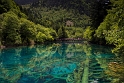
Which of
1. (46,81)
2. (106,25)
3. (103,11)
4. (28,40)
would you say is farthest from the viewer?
(28,40)

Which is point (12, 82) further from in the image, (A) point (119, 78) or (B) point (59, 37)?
(B) point (59, 37)

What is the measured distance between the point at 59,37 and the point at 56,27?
11.7 meters

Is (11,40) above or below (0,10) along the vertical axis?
below

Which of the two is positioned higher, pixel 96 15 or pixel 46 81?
pixel 96 15

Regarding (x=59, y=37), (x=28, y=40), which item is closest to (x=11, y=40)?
(x=28, y=40)

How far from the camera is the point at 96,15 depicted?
85.3 m

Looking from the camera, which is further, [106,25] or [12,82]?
[106,25]

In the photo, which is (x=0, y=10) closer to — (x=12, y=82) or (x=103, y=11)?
(x=103, y=11)

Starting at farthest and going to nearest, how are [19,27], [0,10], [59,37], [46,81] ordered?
1. [59,37]
2. [0,10]
3. [19,27]
4. [46,81]

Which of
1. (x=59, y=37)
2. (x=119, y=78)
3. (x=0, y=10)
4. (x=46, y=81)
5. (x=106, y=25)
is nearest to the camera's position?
(x=119, y=78)

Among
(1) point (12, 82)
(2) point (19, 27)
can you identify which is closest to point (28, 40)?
(2) point (19, 27)

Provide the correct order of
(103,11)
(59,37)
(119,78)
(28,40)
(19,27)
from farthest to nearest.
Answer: (59,37) < (28,40) < (19,27) < (103,11) < (119,78)

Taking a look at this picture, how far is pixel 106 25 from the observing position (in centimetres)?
6488

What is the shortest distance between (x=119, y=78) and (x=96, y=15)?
221ft
